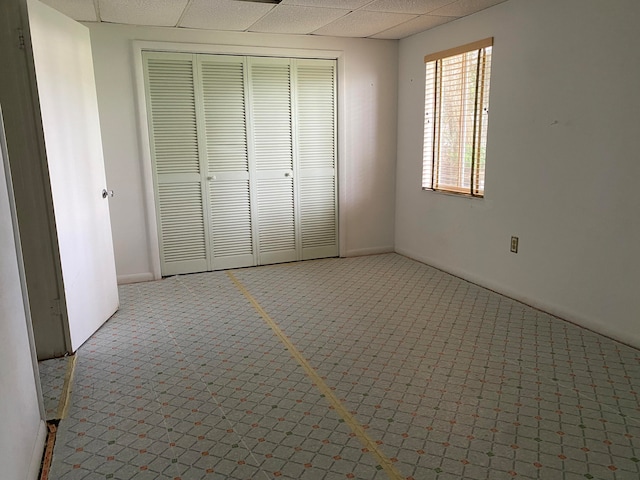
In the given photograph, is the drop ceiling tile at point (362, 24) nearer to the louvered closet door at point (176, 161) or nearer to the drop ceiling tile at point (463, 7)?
the drop ceiling tile at point (463, 7)

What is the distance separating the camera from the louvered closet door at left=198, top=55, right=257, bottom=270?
444 centimetres

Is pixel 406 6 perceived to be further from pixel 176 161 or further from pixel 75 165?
pixel 75 165

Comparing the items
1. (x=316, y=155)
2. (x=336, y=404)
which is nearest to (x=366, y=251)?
(x=316, y=155)

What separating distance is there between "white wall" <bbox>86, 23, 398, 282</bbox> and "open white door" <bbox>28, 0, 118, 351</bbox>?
71 cm

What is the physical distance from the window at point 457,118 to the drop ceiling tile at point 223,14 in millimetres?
1664

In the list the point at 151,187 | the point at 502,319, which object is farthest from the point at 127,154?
the point at 502,319

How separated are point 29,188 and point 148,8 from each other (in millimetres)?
1649

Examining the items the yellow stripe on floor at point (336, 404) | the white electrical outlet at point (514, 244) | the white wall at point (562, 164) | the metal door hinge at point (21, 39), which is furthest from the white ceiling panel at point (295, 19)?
the yellow stripe on floor at point (336, 404)

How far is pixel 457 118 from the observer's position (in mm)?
4258

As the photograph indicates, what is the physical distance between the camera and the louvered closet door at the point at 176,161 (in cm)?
428

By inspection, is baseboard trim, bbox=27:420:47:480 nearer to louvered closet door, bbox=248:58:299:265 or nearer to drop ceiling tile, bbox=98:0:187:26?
drop ceiling tile, bbox=98:0:187:26

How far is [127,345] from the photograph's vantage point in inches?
122

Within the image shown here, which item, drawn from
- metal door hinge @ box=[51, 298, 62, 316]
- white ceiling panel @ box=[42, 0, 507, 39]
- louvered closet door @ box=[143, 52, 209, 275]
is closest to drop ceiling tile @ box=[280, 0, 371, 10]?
white ceiling panel @ box=[42, 0, 507, 39]

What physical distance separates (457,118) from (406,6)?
109 cm
